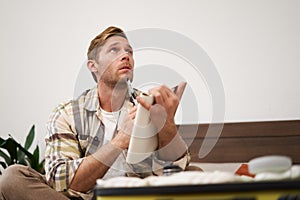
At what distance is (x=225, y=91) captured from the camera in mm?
2168

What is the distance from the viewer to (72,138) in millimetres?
1674

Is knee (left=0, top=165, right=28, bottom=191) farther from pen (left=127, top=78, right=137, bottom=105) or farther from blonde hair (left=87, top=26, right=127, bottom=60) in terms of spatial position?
blonde hair (left=87, top=26, right=127, bottom=60)

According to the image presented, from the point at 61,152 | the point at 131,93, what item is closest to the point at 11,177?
the point at 61,152

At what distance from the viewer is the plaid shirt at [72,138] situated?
1580 mm

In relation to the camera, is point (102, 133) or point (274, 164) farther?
point (102, 133)

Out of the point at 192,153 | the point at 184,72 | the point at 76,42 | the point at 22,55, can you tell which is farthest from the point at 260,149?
the point at 22,55

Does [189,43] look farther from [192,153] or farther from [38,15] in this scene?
[38,15]

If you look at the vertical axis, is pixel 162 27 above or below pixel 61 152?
above

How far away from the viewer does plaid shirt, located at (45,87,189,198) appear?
5.18 feet

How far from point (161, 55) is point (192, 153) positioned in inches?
18.9

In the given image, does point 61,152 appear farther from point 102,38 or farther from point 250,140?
point 250,140

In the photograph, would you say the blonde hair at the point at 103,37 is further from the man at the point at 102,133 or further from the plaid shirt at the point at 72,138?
the plaid shirt at the point at 72,138

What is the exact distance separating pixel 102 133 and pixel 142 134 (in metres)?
0.44

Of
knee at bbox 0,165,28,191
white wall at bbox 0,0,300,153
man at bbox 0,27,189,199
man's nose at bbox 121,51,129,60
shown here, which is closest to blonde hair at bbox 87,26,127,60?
man at bbox 0,27,189,199
